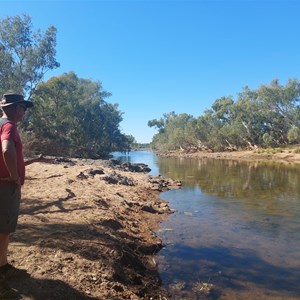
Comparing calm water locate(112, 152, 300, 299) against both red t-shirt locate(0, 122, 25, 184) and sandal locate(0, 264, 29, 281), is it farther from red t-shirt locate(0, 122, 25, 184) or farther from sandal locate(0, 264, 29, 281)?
red t-shirt locate(0, 122, 25, 184)

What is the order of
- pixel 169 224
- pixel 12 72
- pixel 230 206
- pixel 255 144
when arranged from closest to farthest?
pixel 169 224 → pixel 230 206 → pixel 12 72 → pixel 255 144

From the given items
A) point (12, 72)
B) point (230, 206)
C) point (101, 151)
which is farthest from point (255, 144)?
point (230, 206)

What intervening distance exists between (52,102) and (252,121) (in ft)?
136

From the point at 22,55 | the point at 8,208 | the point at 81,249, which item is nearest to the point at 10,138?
the point at 8,208

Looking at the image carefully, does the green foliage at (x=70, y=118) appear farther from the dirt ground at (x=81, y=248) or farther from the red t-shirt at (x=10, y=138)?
the red t-shirt at (x=10, y=138)

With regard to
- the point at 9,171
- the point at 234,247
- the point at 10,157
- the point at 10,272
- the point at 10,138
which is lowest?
the point at 234,247

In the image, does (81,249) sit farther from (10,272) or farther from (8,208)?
(8,208)

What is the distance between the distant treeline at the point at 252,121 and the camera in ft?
198

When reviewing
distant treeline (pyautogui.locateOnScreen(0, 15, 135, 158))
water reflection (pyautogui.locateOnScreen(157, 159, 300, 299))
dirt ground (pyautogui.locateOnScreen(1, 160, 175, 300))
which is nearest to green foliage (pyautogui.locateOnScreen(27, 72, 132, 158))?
distant treeline (pyautogui.locateOnScreen(0, 15, 135, 158))

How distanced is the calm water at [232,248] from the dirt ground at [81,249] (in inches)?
22.1

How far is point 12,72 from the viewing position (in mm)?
35312

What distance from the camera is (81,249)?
5.72 metres

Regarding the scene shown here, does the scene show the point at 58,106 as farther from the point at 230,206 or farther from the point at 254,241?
the point at 254,241

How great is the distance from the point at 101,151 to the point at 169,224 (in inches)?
1909
